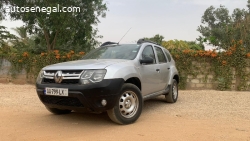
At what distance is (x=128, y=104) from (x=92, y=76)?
937 mm

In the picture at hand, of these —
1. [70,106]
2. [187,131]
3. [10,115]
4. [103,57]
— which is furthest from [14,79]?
[187,131]

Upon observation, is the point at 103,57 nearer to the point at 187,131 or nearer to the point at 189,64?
the point at 187,131

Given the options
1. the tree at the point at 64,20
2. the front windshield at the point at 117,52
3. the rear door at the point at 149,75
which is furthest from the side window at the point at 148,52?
the tree at the point at 64,20

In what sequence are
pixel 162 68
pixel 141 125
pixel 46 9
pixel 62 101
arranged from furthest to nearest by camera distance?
1. pixel 46 9
2. pixel 162 68
3. pixel 141 125
4. pixel 62 101

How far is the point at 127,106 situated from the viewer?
4375 millimetres

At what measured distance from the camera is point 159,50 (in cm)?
627

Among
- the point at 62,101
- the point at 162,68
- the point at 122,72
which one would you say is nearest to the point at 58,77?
the point at 62,101

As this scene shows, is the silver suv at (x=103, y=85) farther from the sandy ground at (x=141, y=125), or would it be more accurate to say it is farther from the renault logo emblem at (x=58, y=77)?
the sandy ground at (x=141, y=125)

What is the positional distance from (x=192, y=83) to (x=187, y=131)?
6168mm

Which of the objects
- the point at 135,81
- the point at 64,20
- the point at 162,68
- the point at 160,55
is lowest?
the point at 135,81

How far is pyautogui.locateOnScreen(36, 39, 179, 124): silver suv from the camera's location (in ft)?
12.7

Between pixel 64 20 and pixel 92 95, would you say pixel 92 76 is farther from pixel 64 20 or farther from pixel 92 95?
pixel 64 20

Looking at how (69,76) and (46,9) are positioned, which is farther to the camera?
(46,9)

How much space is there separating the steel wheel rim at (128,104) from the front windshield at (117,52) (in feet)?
2.83
